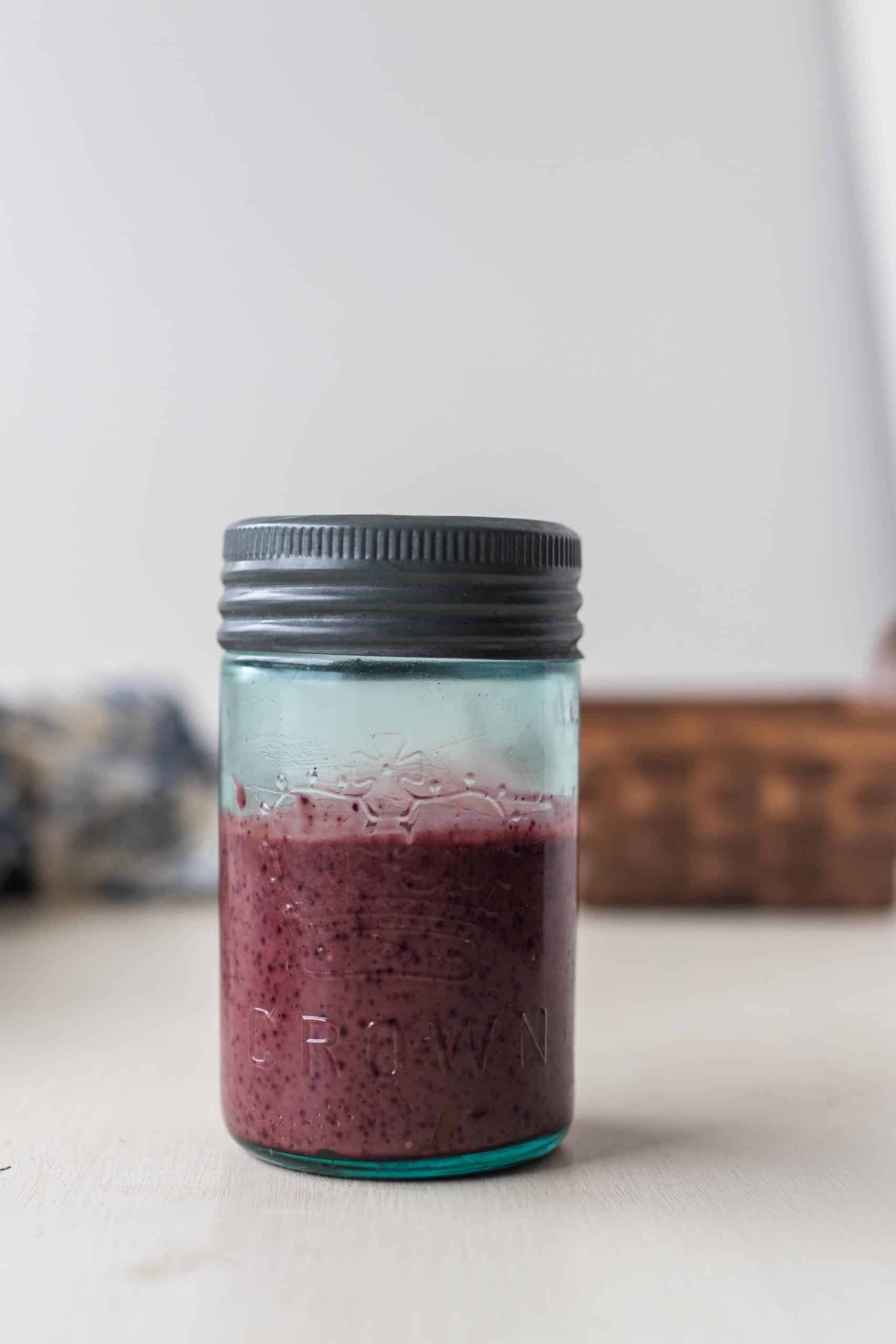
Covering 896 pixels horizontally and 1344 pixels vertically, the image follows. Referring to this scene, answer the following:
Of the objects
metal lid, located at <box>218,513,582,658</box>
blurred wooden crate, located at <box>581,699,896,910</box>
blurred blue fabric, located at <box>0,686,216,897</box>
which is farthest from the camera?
blurred blue fabric, located at <box>0,686,216,897</box>

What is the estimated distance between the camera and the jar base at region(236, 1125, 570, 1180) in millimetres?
680

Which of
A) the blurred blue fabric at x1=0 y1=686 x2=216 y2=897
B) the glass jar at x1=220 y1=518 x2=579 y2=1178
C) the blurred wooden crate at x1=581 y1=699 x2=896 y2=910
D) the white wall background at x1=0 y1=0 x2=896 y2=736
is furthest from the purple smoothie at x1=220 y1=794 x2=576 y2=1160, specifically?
the white wall background at x1=0 y1=0 x2=896 y2=736

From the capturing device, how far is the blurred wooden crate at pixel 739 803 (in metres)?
1.46

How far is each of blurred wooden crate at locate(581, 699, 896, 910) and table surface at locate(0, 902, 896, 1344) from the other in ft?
1.28

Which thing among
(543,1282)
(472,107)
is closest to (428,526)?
(543,1282)

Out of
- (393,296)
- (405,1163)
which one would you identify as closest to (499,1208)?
(405,1163)

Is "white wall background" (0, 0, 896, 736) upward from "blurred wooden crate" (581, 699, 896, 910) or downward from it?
upward

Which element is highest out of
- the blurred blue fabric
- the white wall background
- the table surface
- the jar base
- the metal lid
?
the white wall background

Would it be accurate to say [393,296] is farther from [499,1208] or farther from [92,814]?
[499,1208]

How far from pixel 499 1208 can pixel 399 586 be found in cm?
27

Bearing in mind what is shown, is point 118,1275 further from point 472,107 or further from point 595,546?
point 472,107

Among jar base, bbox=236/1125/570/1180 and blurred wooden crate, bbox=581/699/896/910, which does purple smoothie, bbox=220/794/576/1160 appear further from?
blurred wooden crate, bbox=581/699/896/910

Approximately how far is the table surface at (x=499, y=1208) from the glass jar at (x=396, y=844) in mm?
39

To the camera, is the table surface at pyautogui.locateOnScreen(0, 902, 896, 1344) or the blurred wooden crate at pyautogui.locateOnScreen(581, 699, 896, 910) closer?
the table surface at pyautogui.locateOnScreen(0, 902, 896, 1344)
